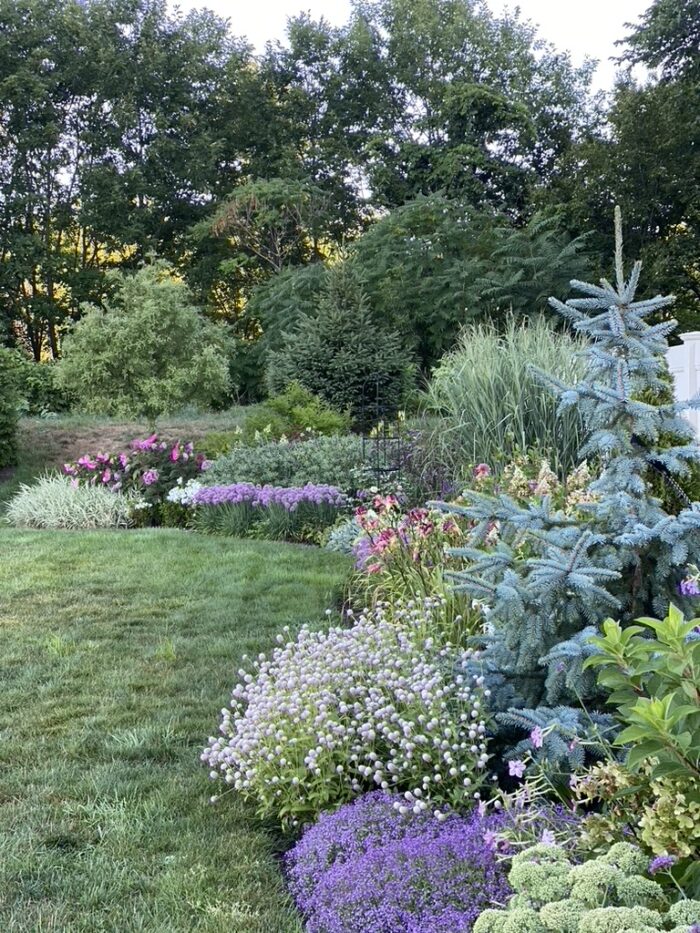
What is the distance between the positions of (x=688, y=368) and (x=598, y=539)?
4.47 m

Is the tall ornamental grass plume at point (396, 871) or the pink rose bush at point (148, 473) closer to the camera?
the tall ornamental grass plume at point (396, 871)

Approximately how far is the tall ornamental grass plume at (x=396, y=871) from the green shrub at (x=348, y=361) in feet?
35.0

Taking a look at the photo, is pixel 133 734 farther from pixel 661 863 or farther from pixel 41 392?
pixel 41 392

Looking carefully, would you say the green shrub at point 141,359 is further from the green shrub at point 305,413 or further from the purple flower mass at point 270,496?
the purple flower mass at point 270,496

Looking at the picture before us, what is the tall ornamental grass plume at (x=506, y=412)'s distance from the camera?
6.03 metres

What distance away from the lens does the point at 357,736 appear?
9.02ft

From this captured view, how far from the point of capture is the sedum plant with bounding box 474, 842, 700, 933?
1437mm

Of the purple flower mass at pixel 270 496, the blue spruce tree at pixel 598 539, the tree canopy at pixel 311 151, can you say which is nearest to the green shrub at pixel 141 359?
the tree canopy at pixel 311 151

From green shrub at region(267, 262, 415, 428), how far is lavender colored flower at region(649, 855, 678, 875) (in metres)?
11.3

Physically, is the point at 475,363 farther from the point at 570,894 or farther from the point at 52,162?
the point at 52,162

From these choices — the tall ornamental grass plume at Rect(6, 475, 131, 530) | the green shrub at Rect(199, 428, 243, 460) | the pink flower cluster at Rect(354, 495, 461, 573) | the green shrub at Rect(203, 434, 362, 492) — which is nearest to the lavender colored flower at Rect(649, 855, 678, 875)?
the pink flower cluster at Rect(354, 495, 461, 573)

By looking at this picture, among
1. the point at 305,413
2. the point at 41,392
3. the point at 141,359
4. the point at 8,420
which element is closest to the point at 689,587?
the point at 305,413

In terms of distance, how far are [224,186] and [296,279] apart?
25.2 ft

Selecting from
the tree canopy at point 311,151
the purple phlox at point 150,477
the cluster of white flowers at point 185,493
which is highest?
the tree canopy at point 311,151
